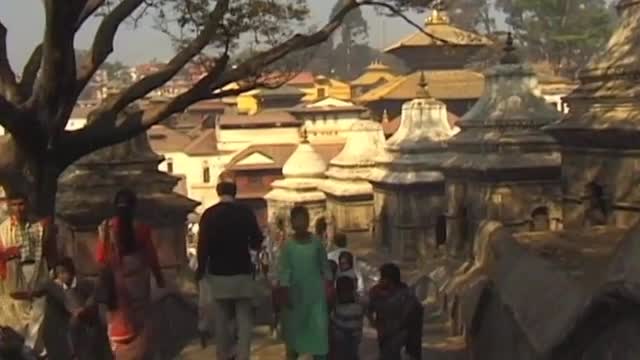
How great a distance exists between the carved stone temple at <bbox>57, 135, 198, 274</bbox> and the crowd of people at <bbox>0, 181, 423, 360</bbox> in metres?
5.81

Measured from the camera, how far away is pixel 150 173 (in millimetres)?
14367

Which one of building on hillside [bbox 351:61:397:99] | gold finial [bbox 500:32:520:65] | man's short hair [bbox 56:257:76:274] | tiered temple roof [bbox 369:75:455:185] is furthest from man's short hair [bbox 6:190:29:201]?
building on hillside [bbox 351:61:397:99]

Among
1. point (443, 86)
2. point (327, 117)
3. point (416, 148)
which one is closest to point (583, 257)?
point (416, 148)

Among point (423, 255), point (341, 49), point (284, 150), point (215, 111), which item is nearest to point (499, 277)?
point (423, 255)

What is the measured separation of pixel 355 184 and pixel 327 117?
1741 centimetres

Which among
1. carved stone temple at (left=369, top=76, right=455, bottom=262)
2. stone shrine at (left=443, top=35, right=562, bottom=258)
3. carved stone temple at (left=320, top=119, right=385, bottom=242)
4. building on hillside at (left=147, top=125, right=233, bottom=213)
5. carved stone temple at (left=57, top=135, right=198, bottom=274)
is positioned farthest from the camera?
building on hillside at (left=147, top=125, right=233, bottom=213)

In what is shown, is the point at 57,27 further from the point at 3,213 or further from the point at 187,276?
the point at 187,276

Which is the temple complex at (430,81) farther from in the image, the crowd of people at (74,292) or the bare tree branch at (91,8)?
the crowd of people at (74,292)

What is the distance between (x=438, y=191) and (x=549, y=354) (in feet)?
52.9

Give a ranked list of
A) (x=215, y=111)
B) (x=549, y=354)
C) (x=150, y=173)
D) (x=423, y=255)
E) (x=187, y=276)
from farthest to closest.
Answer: (x=215, y=111) < (x=423, y=255) < (x=150, y=173) < (x=187, y=276) < (x=549, y=354)

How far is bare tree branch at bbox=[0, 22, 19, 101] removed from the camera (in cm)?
861

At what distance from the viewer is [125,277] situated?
646 cm

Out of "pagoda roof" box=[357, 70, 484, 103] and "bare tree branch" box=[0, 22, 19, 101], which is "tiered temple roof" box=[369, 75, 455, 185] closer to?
"bare tree branch" box=[0, 22, 19, 101]

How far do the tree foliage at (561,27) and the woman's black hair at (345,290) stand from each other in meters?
50.3
